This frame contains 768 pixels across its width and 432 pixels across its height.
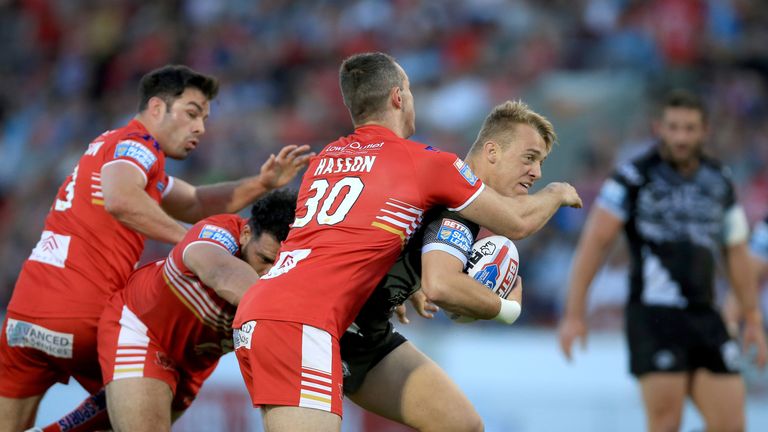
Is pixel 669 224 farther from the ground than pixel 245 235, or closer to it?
farther from the ground

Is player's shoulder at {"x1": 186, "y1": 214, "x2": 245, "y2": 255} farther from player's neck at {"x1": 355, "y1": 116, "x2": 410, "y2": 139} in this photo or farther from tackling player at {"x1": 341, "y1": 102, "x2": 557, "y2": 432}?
player's neck at {"x1": 355, "y1": 116, "x2": 410, "y2": 139}

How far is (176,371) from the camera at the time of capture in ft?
19.3

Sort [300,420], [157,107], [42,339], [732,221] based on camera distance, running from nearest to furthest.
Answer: [300,420] → [42,339] → [157,107] → [732,221]

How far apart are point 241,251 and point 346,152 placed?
92cm

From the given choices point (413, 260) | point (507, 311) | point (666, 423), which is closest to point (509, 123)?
point (413, 260)

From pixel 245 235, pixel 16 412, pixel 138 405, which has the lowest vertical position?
pixel 16 412

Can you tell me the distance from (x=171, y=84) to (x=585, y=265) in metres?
3.19

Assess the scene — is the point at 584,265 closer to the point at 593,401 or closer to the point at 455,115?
the point at 593,401

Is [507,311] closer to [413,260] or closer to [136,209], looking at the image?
[413,260]

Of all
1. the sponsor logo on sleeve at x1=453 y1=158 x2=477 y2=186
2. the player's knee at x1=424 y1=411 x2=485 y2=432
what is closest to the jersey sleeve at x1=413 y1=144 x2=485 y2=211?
the sponsor logo on sleeve at x1=453 y1=158 x2=477 y2=186

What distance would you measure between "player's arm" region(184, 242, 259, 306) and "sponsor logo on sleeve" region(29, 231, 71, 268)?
106cm

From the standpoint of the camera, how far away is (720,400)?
7.32 metres

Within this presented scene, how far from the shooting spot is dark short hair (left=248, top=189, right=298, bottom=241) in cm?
551

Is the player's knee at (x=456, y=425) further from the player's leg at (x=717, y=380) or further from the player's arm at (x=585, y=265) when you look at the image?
the player's leg at (x=717, y=380)
